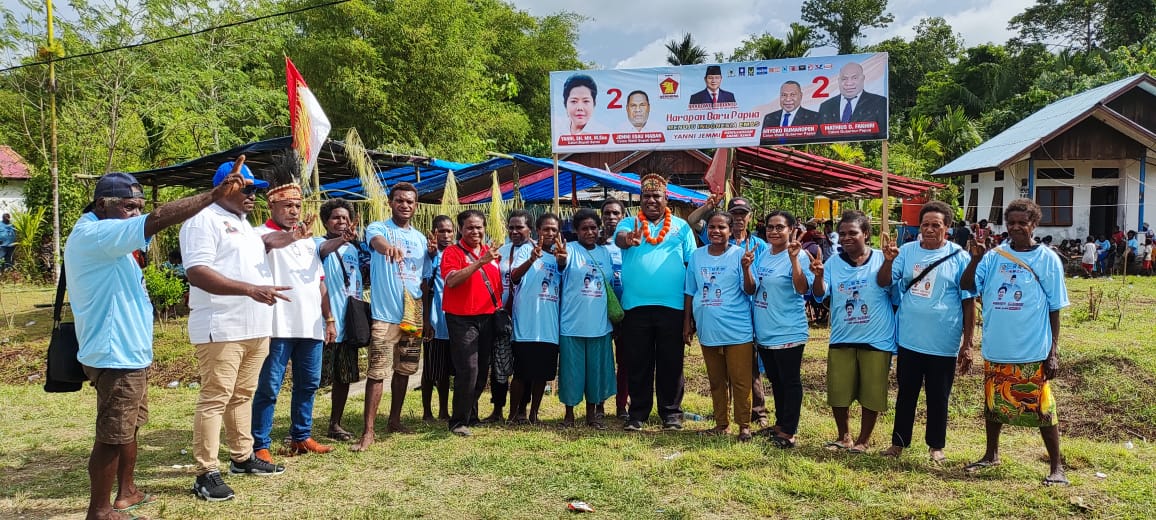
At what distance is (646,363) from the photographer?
551 centimetres

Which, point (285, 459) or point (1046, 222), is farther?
point (1046, 222)

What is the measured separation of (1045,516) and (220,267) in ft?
14.4

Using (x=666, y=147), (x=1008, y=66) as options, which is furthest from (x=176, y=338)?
(x=1008, y=66)

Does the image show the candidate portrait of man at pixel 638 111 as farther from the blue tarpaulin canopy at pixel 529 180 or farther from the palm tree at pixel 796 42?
the palm tree at pixel 796 42

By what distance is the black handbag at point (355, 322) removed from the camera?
501cm

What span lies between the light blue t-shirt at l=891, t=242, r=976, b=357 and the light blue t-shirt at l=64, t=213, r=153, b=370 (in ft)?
13.8

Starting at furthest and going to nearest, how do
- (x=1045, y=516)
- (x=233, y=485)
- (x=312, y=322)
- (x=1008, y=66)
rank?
(x=1008, y=66) → (x=312, y=322) → (x=233, y=485) → (x=1045, y=516)

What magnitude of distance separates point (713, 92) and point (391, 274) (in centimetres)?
450

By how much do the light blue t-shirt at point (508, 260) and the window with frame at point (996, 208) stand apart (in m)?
19.6

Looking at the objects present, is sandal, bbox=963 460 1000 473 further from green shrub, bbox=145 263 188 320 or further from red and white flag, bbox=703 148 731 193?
green shrub, bbox=145 263 188 320

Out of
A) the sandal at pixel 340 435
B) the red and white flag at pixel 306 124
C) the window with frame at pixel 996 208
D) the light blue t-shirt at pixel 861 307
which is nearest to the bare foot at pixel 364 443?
the sandal at pixel 340 435

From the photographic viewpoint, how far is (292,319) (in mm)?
4434

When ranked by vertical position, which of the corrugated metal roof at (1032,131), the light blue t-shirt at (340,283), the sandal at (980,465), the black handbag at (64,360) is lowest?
the sandal at (980,465)

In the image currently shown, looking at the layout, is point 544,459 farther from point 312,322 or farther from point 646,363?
point 312,322
